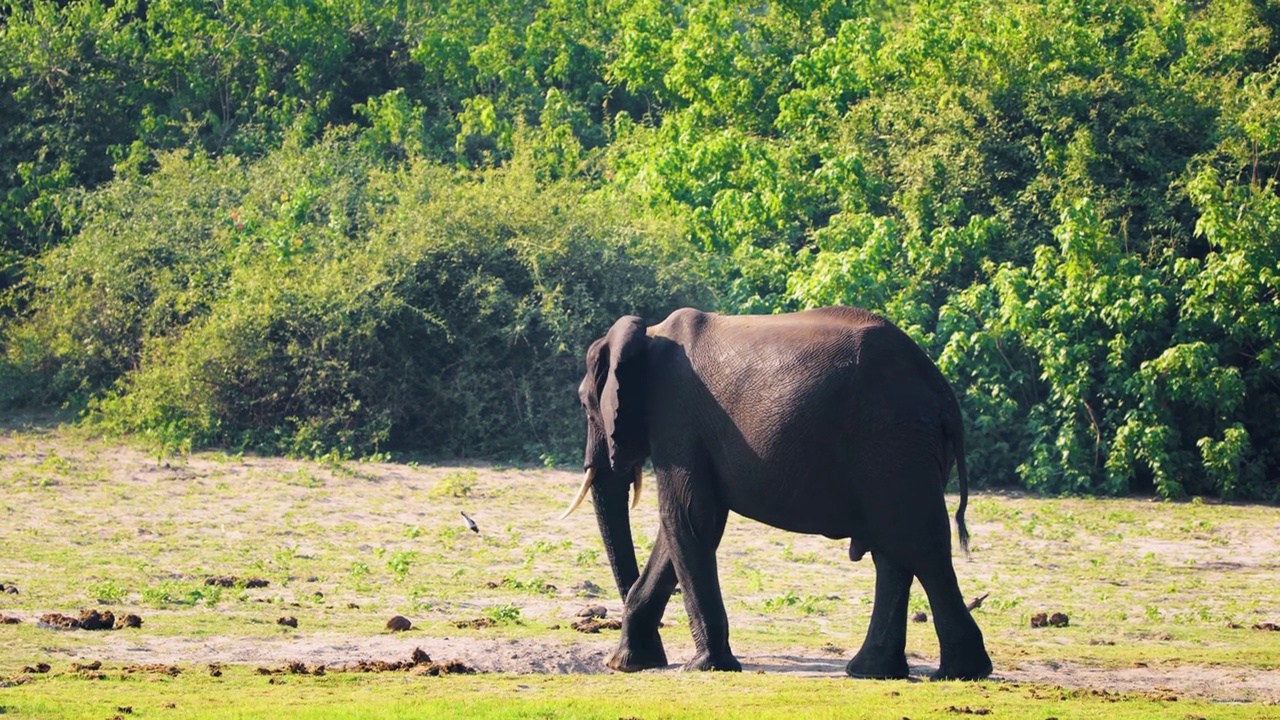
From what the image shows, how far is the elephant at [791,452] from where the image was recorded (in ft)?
29.1

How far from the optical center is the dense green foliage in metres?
17.7

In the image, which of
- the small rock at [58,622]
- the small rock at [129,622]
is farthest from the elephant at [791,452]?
the small rock at [58,622]

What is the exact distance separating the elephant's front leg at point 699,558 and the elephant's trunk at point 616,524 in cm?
82

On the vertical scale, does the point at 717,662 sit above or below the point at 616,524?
below

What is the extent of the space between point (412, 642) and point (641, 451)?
1918 mm

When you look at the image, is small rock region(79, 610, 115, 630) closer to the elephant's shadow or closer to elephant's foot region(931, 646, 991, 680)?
the elephant's shadow

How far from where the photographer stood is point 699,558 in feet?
30.6

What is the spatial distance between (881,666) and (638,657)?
1491 millimetres

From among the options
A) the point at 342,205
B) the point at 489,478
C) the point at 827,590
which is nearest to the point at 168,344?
the point at 342,205

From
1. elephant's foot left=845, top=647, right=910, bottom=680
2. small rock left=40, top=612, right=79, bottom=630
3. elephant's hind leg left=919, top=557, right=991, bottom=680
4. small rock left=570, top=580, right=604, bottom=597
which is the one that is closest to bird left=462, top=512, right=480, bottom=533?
small rock left=570, top=580, right=604, bottom=597

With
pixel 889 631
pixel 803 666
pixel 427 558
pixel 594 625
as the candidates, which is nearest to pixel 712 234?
pixel 427 558

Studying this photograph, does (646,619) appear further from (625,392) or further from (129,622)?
(129,622)

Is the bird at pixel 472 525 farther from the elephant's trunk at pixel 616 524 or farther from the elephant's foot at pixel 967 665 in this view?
the elephant's foot at pixel 967 665

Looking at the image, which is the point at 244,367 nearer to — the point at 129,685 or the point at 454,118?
the point at 454,118
